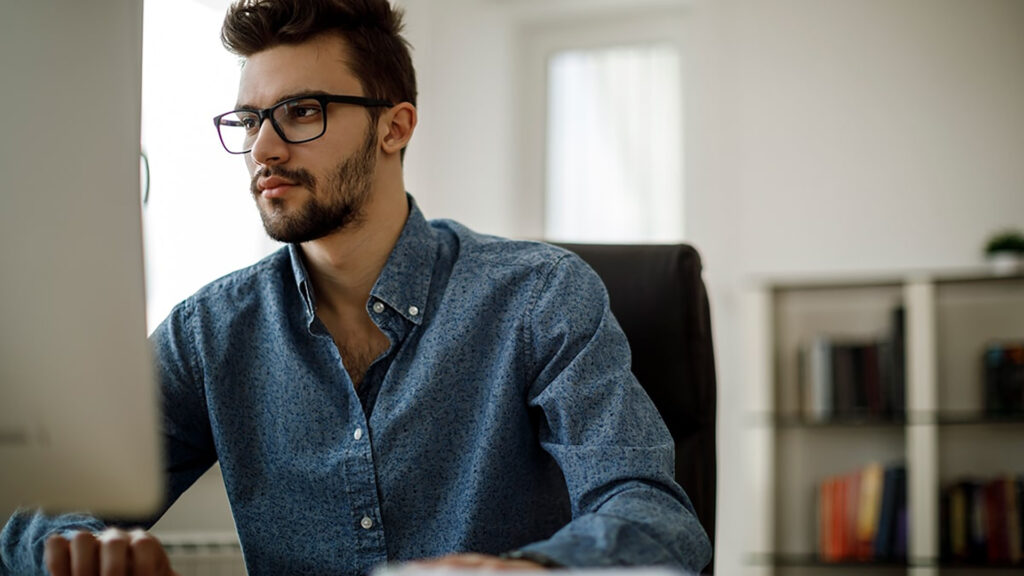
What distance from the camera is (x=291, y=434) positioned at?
3.79 feet

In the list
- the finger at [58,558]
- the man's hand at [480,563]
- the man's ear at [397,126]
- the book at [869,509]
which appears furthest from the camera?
the book at [869,509]

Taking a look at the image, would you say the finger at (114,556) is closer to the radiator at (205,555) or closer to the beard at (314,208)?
the beard at (314,208)

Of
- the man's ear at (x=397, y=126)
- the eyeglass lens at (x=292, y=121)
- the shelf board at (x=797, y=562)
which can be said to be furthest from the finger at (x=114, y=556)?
the shelf board at (x=797, y=562)

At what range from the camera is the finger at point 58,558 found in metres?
0.72

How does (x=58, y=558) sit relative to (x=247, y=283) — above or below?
below

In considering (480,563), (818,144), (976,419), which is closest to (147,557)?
(480,563)

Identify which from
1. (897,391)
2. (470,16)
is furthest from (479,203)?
(897,391)

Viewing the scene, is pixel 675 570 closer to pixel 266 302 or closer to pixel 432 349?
pixel 432 349

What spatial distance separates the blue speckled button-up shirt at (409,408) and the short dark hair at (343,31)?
311 mm

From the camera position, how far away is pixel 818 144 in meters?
3.46

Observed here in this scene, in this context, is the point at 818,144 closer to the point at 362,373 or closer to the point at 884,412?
the point at 884,412

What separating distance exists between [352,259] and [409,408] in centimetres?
28

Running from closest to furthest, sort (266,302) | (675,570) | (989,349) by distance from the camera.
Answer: (675,570), (266,302), (989,349)

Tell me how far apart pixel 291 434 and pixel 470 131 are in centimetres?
271
